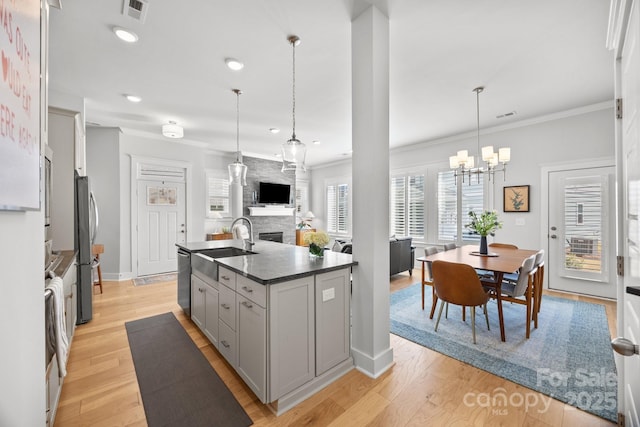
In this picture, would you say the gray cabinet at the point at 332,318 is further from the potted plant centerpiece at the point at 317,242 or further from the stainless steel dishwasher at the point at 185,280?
the stainless steel dishwasher at the point at 185,280

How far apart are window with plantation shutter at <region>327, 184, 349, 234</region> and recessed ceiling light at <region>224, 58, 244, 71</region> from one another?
539cm

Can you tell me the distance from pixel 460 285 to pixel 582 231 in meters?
2.97

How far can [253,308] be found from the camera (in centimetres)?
183

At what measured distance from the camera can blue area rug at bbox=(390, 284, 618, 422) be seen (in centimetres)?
197

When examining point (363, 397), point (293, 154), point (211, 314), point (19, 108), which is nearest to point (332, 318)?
point (363, 397)

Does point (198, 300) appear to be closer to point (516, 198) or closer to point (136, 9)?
point (136, 9)

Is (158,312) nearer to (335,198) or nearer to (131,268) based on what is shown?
(131,268)

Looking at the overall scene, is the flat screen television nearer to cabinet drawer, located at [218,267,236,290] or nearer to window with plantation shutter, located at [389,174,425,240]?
window with plantation shutter, located at [389,174,425,240]

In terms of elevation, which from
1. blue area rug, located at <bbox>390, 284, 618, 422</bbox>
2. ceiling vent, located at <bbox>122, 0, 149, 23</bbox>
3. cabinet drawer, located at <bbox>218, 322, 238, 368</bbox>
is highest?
ceiling vent, located at <bbox>122, 0, 149, 23</bbox>

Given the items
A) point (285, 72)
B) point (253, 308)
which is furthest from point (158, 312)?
point (285, 72)

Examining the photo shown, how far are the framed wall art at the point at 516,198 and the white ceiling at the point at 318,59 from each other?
117 cm

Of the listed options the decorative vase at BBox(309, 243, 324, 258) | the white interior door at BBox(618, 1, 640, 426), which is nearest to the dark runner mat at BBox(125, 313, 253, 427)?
the decorative vase at BBox(309, 243, 324, 258)

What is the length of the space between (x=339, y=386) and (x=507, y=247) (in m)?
3.29

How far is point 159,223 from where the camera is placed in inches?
215
